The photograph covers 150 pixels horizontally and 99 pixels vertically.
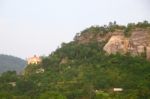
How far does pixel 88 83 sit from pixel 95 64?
4.44 metres

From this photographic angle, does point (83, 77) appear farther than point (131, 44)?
No

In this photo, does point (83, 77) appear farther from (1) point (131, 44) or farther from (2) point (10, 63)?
(2) point (10, 63)

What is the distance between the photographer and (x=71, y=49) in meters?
35.9

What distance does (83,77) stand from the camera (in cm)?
3048

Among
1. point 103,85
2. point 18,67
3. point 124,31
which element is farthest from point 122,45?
point 18,67

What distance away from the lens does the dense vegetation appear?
2597 centimetres

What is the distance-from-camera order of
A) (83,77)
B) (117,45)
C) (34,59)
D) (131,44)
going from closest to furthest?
(83,77), (131,44), (117,45), (34,59)

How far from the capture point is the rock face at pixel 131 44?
111ft

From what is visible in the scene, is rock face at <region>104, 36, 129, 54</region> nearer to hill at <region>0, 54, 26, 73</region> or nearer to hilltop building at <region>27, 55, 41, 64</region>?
hilltop building at <region>27, 55, 41, 64</region>

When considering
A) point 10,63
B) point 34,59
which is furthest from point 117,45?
point 10,63

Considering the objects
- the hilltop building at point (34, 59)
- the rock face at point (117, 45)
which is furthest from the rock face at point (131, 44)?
the hilltop building at point (34, 59)

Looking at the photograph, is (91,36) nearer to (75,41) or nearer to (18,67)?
(75,41)

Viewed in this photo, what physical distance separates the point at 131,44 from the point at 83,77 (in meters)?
5.95

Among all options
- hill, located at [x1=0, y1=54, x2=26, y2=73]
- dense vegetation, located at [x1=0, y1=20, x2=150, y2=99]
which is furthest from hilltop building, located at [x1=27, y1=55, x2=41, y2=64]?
hill, located at [x1=0, y1=54, x2=26, y2=73]
